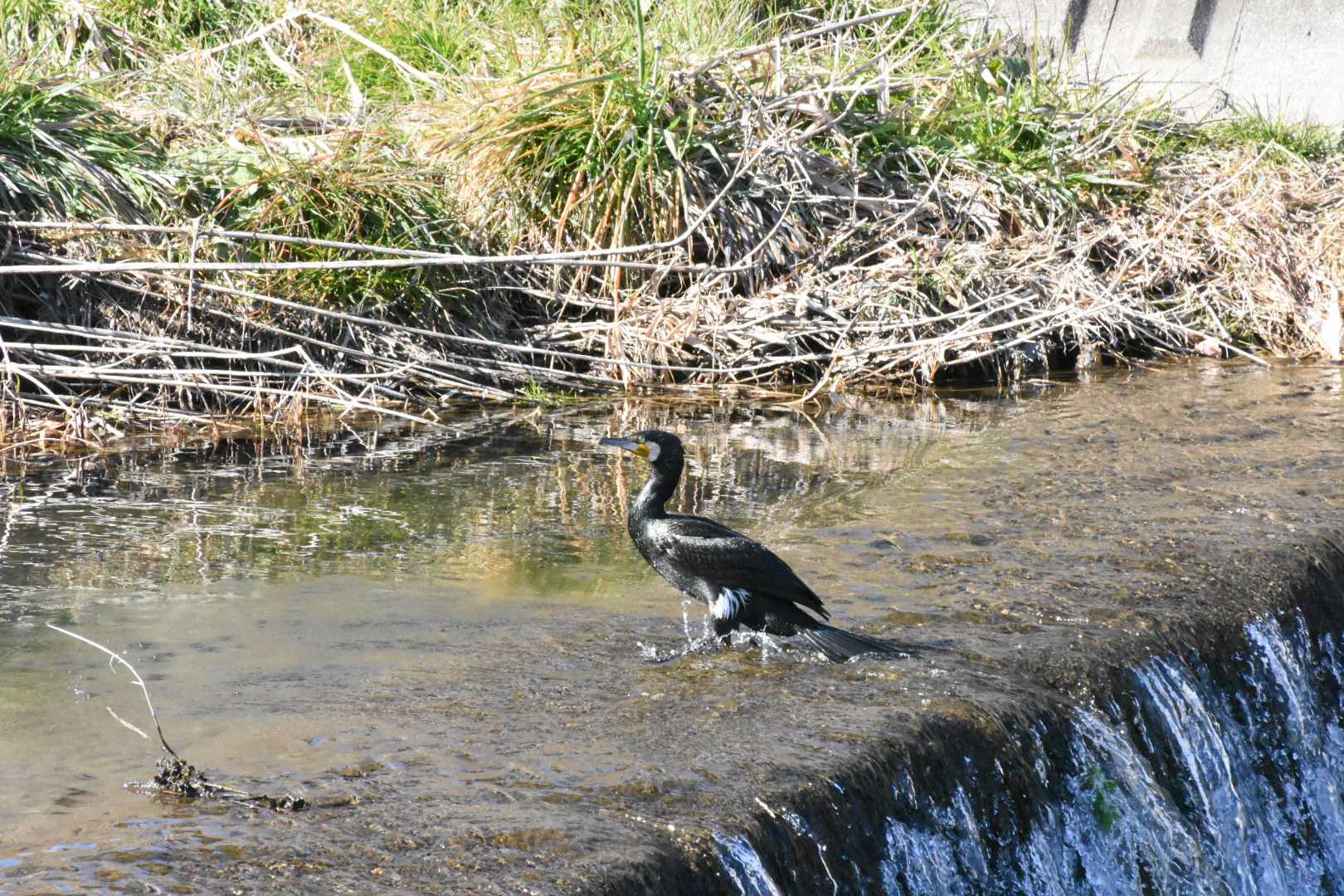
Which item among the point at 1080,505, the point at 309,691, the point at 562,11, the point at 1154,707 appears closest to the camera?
the point at 309,691

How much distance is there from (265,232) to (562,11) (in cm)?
310

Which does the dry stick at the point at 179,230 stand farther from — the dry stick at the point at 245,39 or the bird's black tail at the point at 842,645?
the bird's black tail at the point at 842,645

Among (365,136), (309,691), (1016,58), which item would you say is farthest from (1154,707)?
(1016,58)

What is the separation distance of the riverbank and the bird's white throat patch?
2.84 metres

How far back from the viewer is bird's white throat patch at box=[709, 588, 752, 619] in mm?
3828

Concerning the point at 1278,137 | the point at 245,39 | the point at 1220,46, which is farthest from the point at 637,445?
the point at 1220,46

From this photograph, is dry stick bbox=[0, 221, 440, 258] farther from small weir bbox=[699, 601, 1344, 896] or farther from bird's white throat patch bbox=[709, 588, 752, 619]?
small weir bbox=[699, 601, 1344, 896]

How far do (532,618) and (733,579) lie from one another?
58cm

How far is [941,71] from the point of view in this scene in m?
10.1

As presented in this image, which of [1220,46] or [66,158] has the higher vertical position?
[1220,46]

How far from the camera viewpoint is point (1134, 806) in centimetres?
363

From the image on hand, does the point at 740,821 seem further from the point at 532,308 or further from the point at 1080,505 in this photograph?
the point at 532,308

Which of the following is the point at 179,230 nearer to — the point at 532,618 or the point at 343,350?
the point at 343,350

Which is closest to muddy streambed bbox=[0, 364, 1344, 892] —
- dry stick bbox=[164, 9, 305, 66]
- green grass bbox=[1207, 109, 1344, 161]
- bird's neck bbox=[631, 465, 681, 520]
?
bird's neck bbox=[631, 465, 681, 520]
